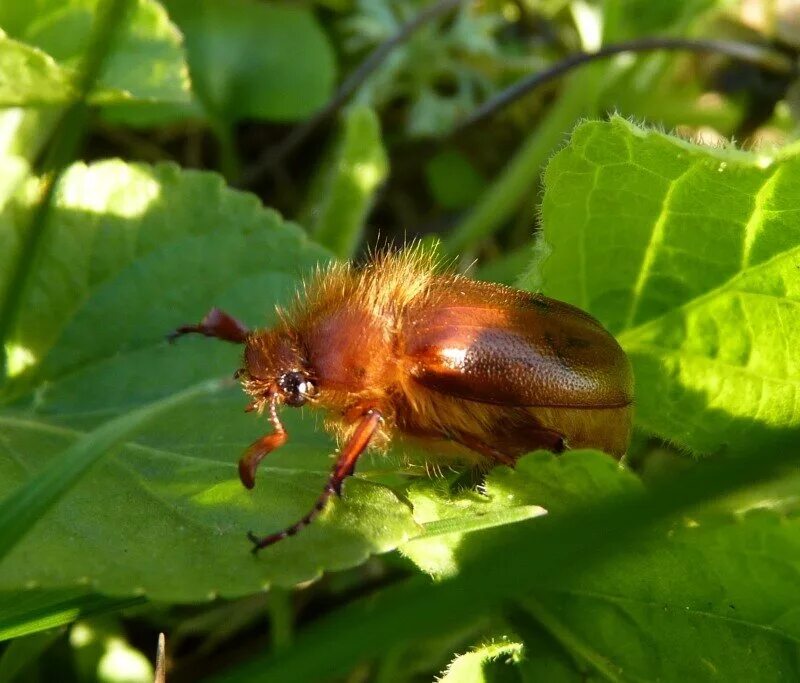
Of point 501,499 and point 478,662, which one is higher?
point 501,499

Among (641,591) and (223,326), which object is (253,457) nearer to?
(223,326)

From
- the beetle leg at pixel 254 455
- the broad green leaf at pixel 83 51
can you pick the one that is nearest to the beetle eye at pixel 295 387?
the beetle leg at pixel 254 455

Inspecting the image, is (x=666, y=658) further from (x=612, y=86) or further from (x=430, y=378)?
(x=612, y=86)

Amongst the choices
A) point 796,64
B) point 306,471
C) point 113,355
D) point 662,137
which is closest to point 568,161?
point 662,137

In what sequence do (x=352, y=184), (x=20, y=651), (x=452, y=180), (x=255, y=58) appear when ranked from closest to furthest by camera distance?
(x=20, y=651) → (x=352, y=184) → (x=255, y=58) → (x=452, y=180)

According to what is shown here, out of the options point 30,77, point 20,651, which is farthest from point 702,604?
point 30,77

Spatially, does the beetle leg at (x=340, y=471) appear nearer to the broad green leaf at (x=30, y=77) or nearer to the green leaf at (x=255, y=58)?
the broad green leaf at (x=30, y=77)

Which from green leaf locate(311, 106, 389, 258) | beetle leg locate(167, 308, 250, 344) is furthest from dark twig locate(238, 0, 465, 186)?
beetle leg locate(167, 308, 250, 344)
